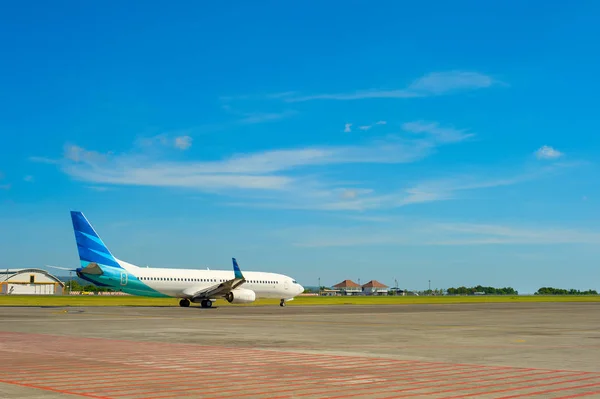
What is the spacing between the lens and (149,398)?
36.6 ft

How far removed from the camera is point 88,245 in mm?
60562

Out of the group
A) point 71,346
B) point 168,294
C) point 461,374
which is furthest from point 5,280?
point 461,374

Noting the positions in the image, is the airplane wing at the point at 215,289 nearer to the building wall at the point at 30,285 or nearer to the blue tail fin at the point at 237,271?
the blue tail fin at the point at 237,271

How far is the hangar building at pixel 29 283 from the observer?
14312cm

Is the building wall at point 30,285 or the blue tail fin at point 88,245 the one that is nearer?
the blue tail fin at point 88,245

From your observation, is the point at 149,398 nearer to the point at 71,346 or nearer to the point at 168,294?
the point at 71,346

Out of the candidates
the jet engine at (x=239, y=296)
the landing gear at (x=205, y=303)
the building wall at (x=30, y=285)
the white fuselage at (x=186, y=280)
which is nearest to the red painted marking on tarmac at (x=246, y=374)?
the white fuselage at (x=186, y=280)

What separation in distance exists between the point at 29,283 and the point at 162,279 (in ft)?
322

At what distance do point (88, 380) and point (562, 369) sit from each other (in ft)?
36.4

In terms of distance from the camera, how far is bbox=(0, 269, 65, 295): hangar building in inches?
5635

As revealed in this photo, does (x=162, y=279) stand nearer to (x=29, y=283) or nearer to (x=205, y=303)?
(x=205, y=303)

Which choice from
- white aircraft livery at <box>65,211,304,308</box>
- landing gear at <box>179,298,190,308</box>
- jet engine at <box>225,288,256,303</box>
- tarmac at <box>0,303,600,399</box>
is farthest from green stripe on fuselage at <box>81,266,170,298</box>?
tarmac at <box>0,303,600,399</box>

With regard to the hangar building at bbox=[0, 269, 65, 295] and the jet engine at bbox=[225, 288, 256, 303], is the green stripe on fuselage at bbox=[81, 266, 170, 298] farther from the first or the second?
the hangar building at bbox=[0, 269, 65, 295]

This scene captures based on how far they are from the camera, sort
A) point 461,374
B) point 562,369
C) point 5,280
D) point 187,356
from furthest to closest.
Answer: point 5,280, point 187,356, point 562,369, point 461,374
